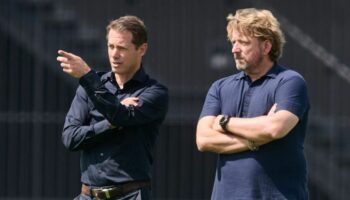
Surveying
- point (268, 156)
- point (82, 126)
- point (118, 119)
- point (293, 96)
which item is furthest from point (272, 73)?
point (82, 126)

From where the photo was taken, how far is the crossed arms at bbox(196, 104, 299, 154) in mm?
→ 6617

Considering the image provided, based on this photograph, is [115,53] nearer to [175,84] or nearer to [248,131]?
[248,131]

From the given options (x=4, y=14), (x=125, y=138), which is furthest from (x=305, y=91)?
(x=4, y=14)

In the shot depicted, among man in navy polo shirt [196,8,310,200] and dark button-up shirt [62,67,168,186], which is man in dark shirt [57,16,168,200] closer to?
dark button-up shirt [62,67,168,186]

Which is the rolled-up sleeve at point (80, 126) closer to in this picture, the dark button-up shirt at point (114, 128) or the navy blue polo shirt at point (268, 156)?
the dark button-up shirt at point (114, 128)

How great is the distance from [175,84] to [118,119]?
22.3 ft

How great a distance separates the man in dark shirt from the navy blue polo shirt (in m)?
0.58

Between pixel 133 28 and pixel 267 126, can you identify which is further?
pixel 133 28

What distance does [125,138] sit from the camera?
716cm

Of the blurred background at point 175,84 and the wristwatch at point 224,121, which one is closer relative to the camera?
the wristwatch at point 224,121

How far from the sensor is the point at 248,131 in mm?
6668

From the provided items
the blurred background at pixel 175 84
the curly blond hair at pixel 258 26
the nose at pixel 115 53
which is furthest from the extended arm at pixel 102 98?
the blurred background at pixel 175 84

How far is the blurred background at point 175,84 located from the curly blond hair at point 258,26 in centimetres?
662

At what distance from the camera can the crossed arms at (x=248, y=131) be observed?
662cm
